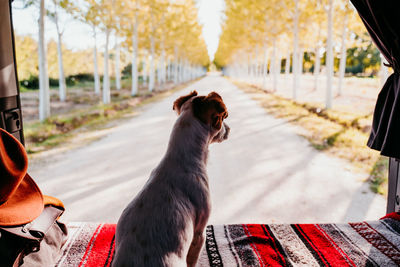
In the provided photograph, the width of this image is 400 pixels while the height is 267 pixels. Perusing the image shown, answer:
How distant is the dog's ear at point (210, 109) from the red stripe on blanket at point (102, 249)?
1.64 m

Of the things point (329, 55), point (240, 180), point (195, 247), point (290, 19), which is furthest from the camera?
point (290, 19)

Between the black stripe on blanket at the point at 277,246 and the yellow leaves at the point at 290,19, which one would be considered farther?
the yellow leaves at the point at 290,19

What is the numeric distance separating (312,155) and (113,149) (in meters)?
4.54

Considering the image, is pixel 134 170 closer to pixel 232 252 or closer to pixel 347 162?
pixel 232 252

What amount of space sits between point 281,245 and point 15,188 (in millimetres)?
2465

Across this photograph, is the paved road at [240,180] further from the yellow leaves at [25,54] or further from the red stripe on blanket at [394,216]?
the yellow leaves at [25,54]

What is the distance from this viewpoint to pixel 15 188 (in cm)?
194

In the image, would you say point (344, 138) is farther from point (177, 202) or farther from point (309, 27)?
point (309, 27)

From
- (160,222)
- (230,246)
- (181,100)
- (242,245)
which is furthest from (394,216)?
(160,222)

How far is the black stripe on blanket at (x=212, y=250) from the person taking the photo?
8.70ft

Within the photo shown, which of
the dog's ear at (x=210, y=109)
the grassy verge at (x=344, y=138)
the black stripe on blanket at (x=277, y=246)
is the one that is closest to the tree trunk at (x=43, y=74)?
the grassy verge at (x=344, y=138)

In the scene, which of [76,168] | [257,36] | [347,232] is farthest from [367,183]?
[257,36]

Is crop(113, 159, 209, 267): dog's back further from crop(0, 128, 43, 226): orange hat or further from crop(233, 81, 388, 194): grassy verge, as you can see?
crop(233, 81, 388, 194): grassy verge

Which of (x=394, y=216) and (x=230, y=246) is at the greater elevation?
(x=394, y=216)
